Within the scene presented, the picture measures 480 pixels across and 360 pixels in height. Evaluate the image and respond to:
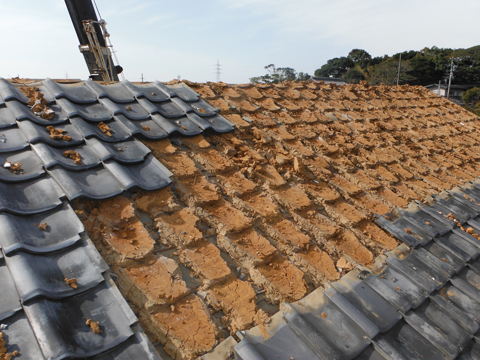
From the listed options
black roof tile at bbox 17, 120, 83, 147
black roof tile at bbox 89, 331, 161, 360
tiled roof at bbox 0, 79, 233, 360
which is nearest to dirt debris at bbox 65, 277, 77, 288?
tiled roof at bbox 0, 79, 233, 360

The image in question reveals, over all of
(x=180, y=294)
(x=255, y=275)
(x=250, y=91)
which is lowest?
(x=255, y=275)

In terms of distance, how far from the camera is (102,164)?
2232 mm

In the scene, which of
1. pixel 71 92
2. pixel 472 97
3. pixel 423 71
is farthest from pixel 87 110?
pixel 423 71

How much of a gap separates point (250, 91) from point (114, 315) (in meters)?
3.69

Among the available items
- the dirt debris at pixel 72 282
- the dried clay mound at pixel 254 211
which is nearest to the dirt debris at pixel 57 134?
the dried clay mound at pixel 254 211

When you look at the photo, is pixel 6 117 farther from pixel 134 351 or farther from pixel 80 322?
pixel 134 351

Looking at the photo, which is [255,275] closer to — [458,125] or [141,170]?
[141,170]

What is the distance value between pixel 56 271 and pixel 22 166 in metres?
0.95

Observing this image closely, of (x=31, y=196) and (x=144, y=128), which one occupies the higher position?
(x=144, y=128)

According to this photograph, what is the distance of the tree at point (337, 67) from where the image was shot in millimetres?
66500

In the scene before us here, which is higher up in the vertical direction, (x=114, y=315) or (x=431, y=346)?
(x=114, y=315)

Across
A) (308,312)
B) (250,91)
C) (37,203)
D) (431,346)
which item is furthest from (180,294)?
(250,91)

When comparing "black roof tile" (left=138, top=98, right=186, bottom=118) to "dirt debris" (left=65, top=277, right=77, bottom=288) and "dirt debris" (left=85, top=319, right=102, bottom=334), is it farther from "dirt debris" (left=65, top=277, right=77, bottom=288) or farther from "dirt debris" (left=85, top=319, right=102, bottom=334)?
"dirt debris" (left=85, top=319, right=102, bottom=334)

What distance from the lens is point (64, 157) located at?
2182 millimetres
